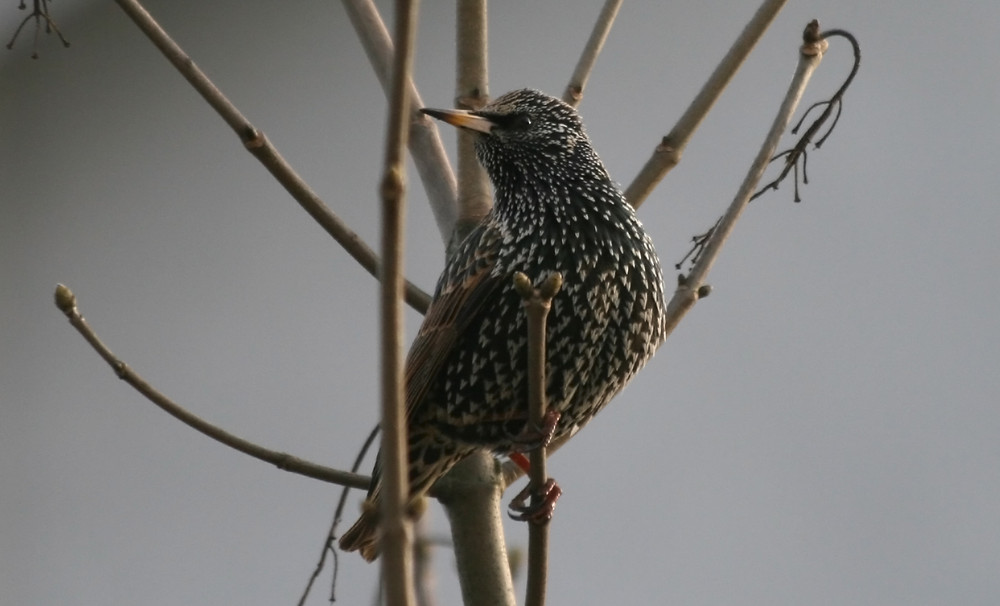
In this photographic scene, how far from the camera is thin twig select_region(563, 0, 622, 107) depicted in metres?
3.26

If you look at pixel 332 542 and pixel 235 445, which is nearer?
pixel 235 445

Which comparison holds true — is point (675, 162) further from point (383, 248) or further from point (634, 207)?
point (383, 248)

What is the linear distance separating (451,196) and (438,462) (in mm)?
652

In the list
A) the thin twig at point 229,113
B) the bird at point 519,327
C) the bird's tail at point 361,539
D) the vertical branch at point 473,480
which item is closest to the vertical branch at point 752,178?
the bird at point 519,327

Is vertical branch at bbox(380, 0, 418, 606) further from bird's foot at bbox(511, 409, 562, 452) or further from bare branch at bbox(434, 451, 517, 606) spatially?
bare branch at bbox(434, 451, 517, 606)

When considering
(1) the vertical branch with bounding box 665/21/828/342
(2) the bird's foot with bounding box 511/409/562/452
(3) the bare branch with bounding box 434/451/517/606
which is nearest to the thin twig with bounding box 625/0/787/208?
(1) the vertical branch with bounding box 665/21/828/342

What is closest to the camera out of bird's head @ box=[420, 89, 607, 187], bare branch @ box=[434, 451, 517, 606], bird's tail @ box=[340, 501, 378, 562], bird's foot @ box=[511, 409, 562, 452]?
bird's foot @ box=[511, 409, 562, 452]

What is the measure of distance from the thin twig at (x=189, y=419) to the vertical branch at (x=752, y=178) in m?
0.84

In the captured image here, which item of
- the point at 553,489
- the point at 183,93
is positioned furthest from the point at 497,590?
the point at 183,93

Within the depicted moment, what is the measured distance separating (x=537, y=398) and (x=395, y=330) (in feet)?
2.30

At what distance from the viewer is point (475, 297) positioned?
2.90 metres

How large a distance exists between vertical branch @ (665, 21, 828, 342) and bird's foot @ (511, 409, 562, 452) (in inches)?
16.4

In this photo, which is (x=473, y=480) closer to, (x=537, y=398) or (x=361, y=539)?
(x=361, y=539)

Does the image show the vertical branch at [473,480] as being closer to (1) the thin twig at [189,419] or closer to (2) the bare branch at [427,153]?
(2) the bare branch at [427,153]
